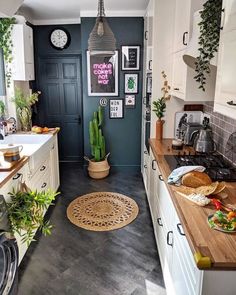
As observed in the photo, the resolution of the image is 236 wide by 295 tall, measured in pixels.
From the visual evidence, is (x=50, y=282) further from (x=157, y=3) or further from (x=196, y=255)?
(x=157, y=3)

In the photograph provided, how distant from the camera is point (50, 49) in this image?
4.84 metres

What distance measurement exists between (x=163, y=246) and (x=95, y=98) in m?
2.88

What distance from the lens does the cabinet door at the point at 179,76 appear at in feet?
8.46

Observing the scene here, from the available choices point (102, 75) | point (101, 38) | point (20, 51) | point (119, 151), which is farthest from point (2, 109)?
point (119, 151)

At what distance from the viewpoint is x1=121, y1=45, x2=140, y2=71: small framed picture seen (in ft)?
14.2

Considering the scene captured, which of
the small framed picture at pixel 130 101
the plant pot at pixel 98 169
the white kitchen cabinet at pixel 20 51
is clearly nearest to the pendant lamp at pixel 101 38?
the white kitchen cabinet at pixel 20 51

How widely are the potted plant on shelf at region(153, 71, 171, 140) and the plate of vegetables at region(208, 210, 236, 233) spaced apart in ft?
6.09

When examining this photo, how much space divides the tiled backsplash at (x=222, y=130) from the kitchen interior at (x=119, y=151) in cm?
2

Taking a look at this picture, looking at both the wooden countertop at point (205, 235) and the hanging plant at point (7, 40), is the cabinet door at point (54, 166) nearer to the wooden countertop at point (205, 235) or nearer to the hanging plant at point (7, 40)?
the hanging plant at point (7, 40)

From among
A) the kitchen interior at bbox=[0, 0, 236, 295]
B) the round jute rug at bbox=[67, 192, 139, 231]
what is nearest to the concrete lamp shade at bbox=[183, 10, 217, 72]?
the kitchen interior at bbox=[0, 0, 236, 295]

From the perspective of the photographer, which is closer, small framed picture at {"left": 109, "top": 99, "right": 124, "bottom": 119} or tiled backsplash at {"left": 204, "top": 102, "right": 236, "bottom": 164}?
tiled backsplash at {"left": 204, "top": 102, "right": 236, "bottom": 164}

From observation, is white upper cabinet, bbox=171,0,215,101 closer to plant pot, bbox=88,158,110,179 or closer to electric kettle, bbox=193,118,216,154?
electric kettle, bbox=193,118,216,154

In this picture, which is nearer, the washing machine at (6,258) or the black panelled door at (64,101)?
the washing machine at (6,258)

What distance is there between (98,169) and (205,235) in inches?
126
